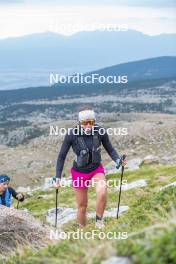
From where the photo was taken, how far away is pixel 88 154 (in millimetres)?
14719

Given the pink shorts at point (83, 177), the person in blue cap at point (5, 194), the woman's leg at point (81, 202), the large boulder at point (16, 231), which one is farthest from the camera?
the person in blue cap at point (5, 194)

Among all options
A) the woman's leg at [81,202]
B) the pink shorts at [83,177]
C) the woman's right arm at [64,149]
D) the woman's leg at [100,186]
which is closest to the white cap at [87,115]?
the woman's right arm at [64,149]

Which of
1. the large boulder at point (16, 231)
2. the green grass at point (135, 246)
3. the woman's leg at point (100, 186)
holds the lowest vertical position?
the large boulder at point (16, 231)

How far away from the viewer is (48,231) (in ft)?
50.2

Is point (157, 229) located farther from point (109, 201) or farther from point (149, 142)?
point (149, 142)

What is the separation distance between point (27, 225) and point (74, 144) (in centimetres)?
253

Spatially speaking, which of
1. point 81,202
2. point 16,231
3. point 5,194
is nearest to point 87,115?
point 81,202

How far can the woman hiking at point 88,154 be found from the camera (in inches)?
574

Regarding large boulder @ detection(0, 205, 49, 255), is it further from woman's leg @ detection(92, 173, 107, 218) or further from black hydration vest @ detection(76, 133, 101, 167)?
black hydration vest @ detection(76, 133, 101, 167)

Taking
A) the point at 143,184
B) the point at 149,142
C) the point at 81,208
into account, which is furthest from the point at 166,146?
the point at 81,208

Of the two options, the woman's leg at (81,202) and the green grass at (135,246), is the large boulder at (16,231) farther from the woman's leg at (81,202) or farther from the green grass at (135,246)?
the green grass at (135,246)

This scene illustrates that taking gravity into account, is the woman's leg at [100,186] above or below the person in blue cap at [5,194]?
above

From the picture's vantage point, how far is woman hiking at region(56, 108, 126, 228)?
14570 millimetres

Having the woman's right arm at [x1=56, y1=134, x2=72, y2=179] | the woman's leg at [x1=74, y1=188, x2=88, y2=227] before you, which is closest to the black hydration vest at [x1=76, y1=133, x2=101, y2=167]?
the woman's right arm at [x1=56, y1=134, x2=72, y2=179]
